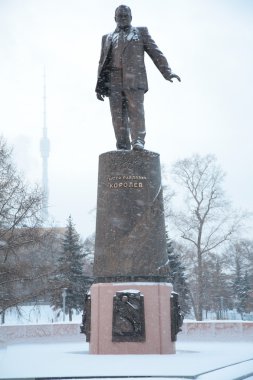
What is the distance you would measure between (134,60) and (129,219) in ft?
9.83

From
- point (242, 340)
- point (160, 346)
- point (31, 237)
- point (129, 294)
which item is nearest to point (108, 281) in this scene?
point (129, 294)

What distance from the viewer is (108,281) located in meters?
8.88

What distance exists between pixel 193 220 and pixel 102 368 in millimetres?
26680

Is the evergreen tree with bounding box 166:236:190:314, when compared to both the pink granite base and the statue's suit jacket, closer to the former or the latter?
the statue's suit jacket

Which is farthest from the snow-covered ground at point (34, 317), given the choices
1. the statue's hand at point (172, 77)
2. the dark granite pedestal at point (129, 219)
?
the statue's hand at point (172, 77)

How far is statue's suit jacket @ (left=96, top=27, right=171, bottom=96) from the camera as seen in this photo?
32.8ft

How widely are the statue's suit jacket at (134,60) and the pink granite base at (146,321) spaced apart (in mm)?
3632

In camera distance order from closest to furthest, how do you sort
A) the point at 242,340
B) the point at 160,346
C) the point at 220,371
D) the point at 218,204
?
the point at 220,371
the point at 160,346
the point at 242,340
the point at 218,204

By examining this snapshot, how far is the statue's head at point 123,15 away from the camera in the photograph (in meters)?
10.1

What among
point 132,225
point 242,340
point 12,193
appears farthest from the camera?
point 12,193

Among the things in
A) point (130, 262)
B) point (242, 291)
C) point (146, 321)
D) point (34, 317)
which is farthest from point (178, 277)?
point (146, 321)

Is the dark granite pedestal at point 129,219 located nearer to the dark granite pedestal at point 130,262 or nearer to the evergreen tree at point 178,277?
the dark granite pedestal at point 130,262

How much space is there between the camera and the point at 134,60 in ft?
32.8

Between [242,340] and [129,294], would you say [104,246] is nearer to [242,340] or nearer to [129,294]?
[129,294]
